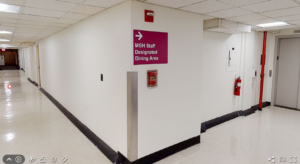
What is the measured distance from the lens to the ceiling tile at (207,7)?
8.97 ft

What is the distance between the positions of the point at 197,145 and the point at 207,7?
247cm

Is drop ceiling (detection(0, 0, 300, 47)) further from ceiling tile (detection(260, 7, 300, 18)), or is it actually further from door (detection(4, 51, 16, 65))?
door (detection(4, 51, 16, 65))

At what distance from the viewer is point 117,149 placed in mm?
3133

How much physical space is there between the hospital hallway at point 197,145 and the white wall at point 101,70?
0.46 metres

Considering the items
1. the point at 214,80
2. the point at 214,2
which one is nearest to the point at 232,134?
the point at 214,80

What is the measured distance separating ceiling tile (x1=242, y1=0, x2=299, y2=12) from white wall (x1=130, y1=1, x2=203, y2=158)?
0.87 m

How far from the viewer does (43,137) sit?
3.98 m

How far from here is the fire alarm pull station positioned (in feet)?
9.41

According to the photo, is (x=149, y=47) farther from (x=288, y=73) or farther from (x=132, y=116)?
(x=288, y=73)

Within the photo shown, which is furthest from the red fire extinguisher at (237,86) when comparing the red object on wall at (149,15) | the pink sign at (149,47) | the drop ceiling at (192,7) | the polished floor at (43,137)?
the polished floor at (43,137)

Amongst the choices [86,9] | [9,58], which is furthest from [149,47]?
[9,58]

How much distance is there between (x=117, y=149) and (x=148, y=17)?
2.11 m

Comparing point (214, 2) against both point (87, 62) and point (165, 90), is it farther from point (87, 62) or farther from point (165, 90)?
point (87, 62)

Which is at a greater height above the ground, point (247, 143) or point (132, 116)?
point (132, 116)
